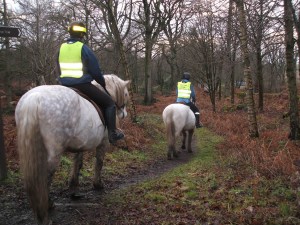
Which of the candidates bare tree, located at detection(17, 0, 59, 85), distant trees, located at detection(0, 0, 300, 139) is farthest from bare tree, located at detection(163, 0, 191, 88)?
bare tree, located at detection(17, 0, 59, 85)

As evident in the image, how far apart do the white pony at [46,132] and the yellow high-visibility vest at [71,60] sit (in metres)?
0.59

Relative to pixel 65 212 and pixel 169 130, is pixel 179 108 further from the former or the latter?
pixel 65 212

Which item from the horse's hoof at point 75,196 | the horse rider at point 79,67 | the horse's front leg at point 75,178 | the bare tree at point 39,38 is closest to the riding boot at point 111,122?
the horse rider at point 79,67

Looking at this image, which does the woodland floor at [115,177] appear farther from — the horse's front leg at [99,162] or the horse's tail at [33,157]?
the horse's tail at [33,157]

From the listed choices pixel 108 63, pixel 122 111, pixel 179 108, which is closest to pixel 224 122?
pixel 179 108

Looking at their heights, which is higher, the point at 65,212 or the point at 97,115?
the point at 97,115

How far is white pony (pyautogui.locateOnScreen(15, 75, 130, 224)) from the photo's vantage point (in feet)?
14.0

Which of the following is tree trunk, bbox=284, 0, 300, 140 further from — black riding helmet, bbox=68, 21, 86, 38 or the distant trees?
black riding helmet, bbox=68, 21, 86, 38

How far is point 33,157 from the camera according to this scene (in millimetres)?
4270

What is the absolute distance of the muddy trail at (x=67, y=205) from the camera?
5.02m

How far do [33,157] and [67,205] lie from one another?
1805 millimetres

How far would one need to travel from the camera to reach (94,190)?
675 cm

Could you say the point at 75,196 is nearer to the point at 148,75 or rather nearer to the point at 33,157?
the point at 33,157

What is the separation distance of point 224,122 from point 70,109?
13415 mm
